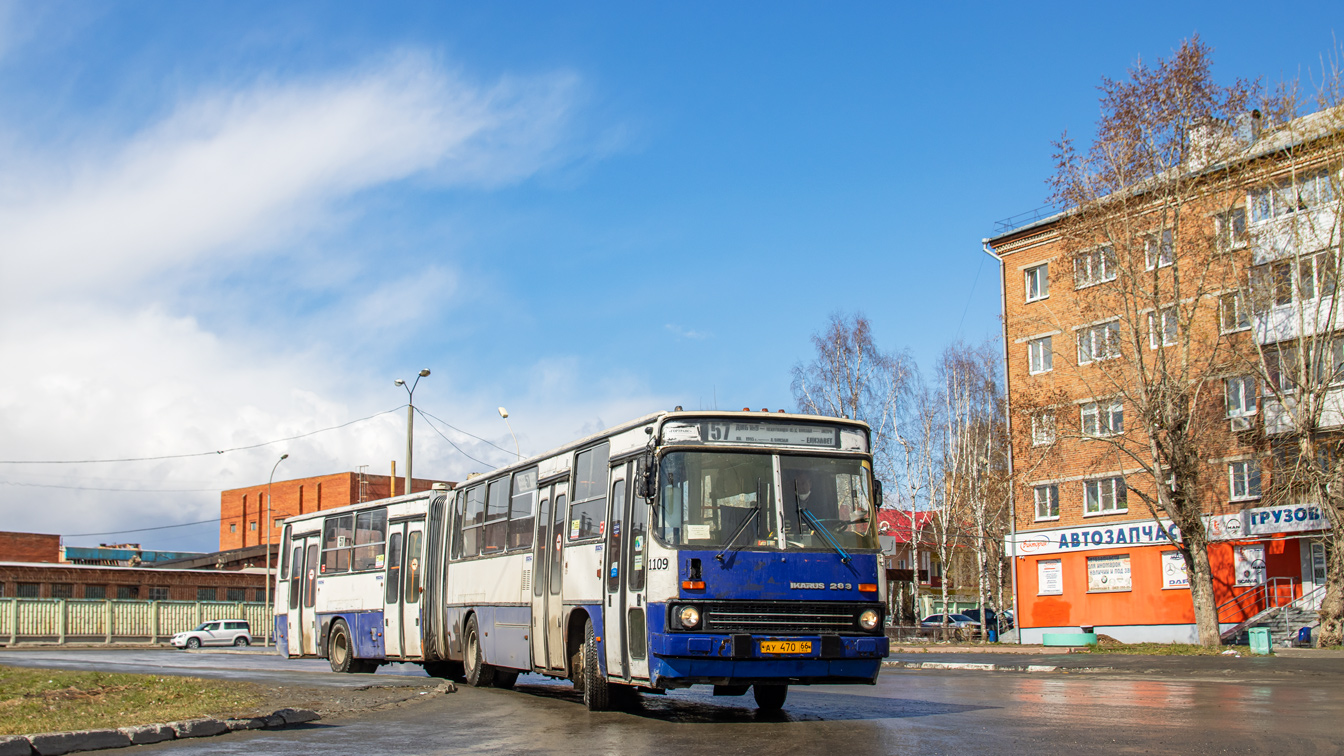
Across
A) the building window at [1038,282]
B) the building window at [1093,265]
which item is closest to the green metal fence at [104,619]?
the building window at [1038,282]

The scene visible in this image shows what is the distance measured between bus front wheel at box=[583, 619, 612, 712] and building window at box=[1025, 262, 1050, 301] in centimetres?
3840

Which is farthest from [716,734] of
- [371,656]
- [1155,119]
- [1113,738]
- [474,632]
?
[1155,119]

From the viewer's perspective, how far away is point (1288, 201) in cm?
3550

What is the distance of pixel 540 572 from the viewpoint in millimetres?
15477

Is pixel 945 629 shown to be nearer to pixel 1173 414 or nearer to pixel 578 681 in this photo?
pixel 1173 414

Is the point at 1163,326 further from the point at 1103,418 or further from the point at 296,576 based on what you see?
the point at 296,576

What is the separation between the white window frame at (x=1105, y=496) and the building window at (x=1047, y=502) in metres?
1.48

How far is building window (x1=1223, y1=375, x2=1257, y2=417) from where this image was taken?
4078cm

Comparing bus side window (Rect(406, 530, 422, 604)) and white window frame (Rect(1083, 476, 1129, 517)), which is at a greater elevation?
white window frame (Rect(1083, 476, 1129, 517))

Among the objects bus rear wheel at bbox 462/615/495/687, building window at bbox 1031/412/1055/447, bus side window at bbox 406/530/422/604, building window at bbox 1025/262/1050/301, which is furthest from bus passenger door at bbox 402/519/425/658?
building window at bbox 1025/262/1050/301

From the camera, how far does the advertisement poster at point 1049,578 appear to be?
46.7 meters

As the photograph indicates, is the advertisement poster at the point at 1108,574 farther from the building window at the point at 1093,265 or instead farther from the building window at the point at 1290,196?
the building window at the point at 1290,196

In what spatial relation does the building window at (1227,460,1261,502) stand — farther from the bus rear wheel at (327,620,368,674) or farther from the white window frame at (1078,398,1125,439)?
the bus rear wheel at (327,620,368,674)

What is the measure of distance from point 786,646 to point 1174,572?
114 feet
